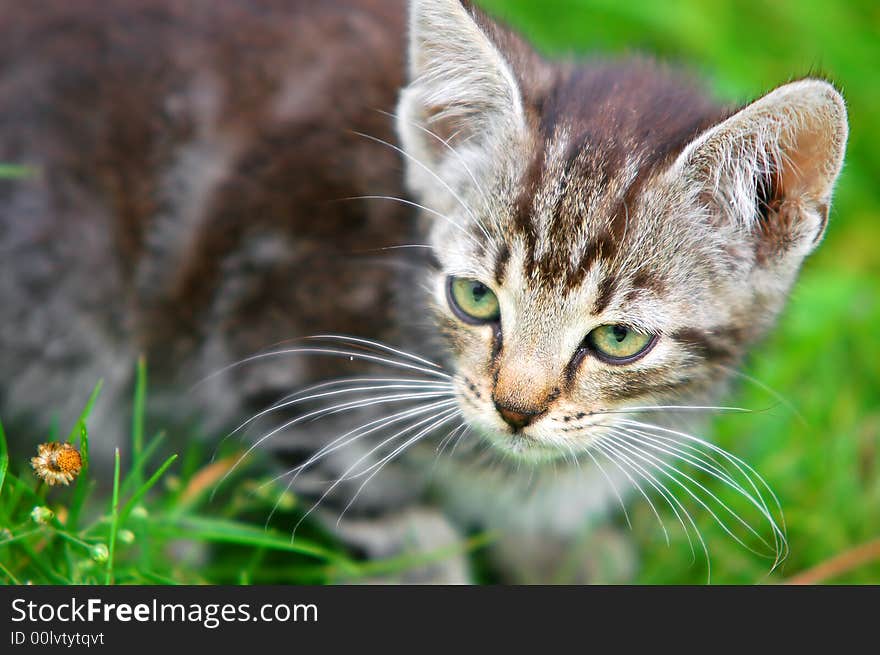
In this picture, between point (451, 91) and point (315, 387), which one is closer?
point (451, 91)

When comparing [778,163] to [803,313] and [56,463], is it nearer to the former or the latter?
[56,463]

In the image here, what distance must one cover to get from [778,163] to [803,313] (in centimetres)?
177

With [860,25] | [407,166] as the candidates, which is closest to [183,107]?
[407,166]

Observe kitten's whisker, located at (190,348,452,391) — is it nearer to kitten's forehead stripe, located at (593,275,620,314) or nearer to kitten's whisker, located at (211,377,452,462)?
kitten's whisker, located at (211,377,452,462)

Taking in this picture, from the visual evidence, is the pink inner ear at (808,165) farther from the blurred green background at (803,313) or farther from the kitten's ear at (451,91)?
the kitten's ear at (451,91)

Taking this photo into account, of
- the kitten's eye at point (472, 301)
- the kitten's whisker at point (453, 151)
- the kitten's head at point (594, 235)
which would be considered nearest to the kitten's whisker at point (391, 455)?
the kitten's head at point (594, 235)

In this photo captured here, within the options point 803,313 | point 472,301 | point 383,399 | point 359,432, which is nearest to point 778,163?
point 472,301

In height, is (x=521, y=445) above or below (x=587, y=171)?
below

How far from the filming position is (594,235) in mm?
1937

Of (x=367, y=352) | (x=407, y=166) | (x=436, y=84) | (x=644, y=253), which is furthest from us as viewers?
(x=367, y=352)

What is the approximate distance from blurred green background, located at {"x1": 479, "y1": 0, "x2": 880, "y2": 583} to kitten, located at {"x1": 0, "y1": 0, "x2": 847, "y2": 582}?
229 millimetres
